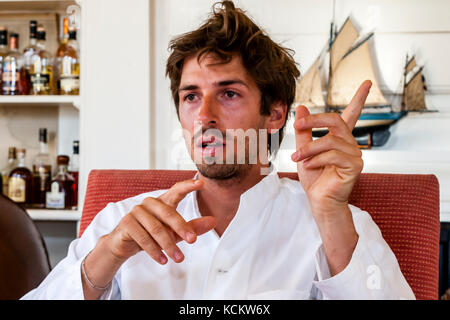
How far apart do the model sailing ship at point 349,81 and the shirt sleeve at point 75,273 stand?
677 mm

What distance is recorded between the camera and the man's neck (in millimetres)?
672

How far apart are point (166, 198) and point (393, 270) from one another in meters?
0.26

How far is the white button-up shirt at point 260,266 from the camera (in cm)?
52

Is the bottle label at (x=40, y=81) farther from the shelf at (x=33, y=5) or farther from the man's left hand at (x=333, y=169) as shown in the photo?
the man's left hand at (x=333, y=169)

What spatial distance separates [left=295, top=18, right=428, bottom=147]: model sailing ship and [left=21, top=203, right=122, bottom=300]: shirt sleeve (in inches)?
26.7

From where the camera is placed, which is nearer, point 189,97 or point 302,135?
point 302,135

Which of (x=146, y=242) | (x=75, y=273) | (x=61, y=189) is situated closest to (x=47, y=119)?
(x=61, y=189)

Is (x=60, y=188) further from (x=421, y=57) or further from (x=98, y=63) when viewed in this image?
(x=421, y=57)

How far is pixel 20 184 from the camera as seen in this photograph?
129cm

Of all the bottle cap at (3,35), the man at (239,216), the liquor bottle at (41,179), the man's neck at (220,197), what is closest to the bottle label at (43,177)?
the liquor bottle at (41,179)

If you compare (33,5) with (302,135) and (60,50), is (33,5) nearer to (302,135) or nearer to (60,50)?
(60,50)

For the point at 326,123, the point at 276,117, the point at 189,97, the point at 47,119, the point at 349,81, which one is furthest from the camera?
the point at 47,119

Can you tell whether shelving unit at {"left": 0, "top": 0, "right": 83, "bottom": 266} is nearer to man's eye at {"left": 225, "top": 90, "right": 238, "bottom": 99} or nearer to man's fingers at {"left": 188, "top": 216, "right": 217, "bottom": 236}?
man's eye at {"left": 225, "top": 90, "right": 238, "bottom": 99}

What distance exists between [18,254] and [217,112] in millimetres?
411
